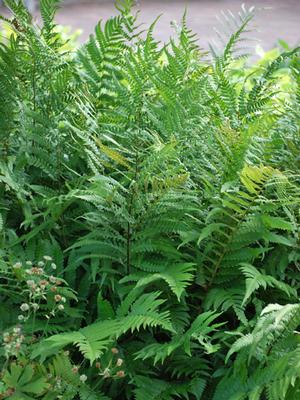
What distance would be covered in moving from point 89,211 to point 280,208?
0.67 meters

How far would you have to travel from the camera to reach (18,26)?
2730 mm

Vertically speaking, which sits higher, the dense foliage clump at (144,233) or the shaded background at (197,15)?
the shaded background at (197,15)

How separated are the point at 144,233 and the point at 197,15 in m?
8.86

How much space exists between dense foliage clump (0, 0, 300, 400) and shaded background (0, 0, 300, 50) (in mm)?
6320

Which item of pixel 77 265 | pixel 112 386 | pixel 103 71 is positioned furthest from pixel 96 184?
pixel 103 71

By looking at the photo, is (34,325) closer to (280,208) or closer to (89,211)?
(89,211)

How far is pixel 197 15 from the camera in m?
10.5

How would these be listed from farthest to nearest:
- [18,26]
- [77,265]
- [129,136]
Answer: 1. [18,26]
2. [129,136]
3. [77,265]

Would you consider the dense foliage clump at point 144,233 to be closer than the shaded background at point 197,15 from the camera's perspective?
Yes

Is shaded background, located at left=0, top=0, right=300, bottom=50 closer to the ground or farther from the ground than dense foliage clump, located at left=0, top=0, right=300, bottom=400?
farther from the ground

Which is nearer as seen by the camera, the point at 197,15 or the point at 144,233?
the point at 144,233

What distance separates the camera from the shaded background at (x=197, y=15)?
9.44m

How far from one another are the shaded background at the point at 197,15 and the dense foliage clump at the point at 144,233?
632cm

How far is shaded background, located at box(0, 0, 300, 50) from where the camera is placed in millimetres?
9438
